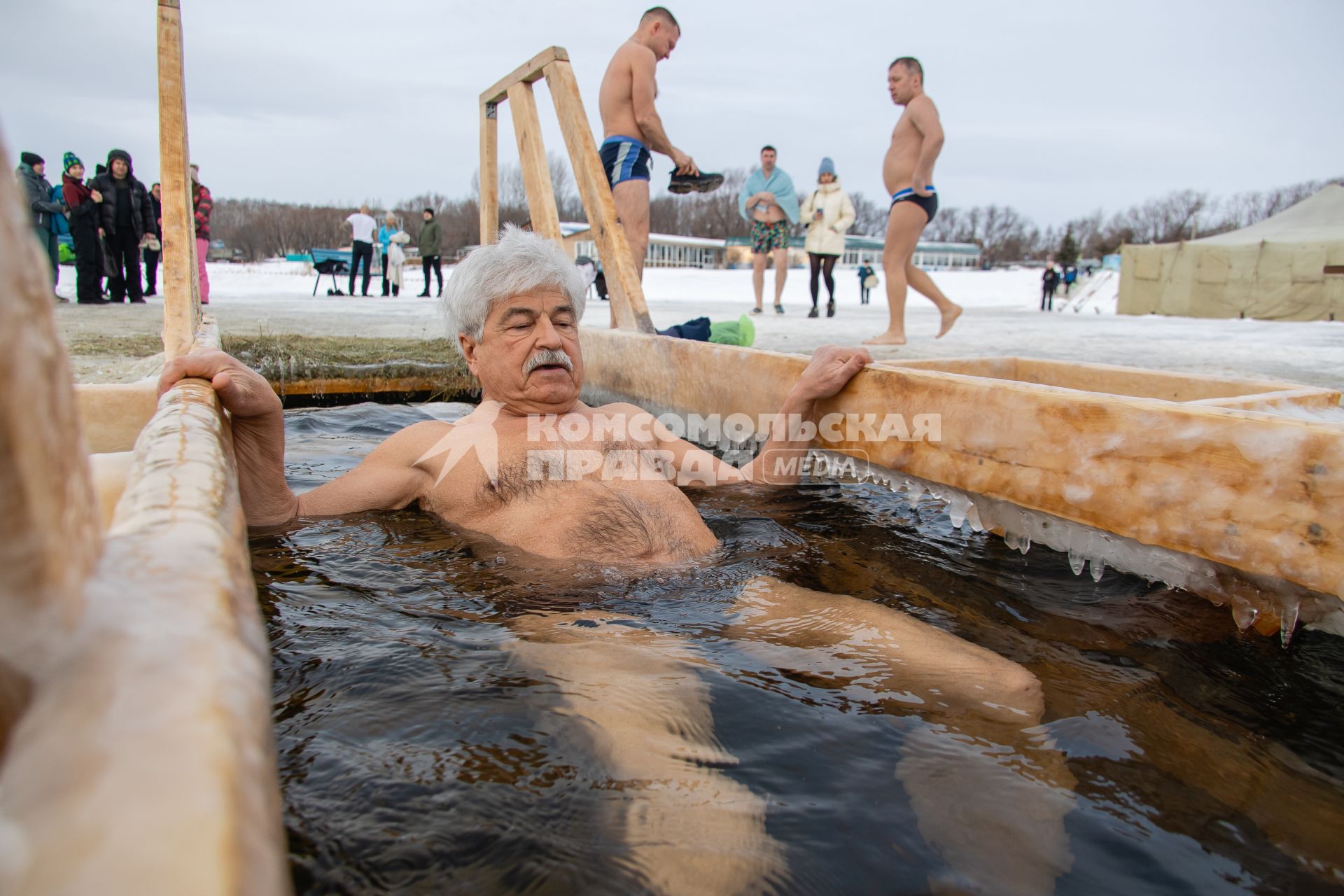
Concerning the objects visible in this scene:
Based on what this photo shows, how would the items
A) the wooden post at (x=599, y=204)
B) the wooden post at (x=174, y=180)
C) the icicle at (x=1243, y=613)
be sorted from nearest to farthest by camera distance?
the icicle at (x=1243, y=613), the wooden post at (x=174, y=180), the wooden post at (x=599, y=204)

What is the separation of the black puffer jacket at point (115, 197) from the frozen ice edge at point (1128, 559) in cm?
1102

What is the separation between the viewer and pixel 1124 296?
2066 cm

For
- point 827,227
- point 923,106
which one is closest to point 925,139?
point 923,106

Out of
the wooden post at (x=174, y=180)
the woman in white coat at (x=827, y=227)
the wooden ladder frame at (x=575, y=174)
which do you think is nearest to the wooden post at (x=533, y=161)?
the wooden ladder frame at (x=575, y=174)

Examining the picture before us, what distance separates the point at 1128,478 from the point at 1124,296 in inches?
852

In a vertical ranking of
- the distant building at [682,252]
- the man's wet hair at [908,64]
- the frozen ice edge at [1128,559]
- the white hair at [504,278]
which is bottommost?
the frozen ice edge at [1128,559]

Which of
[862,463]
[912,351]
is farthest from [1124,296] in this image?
[862,463]

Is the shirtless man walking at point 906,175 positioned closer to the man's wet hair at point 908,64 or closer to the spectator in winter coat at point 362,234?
the man's wet hair at point 908,64

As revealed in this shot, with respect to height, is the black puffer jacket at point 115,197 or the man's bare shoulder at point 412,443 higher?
the black puffer jacket at point 115,197

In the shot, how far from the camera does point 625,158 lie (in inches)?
231

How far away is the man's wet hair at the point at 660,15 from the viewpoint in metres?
5.74

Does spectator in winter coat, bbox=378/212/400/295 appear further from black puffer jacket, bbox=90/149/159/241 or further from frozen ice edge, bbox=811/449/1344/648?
frozen ice edge, bbox=811/449/1344/648

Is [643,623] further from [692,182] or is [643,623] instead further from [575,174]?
[692,182]

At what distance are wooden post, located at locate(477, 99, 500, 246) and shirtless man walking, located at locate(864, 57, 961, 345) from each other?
3028 mm
